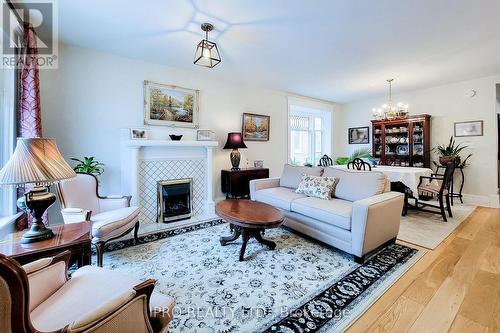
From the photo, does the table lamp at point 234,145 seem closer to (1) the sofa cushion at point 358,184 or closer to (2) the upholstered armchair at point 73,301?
(1) the sofa cushion at point 358,184

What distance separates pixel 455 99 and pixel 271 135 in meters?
4.03

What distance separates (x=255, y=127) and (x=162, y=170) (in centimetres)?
225

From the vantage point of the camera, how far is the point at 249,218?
238 centimetres

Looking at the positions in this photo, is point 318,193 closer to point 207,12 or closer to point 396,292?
point 396,292

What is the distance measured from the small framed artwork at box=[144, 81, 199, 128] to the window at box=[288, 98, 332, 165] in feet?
10.2

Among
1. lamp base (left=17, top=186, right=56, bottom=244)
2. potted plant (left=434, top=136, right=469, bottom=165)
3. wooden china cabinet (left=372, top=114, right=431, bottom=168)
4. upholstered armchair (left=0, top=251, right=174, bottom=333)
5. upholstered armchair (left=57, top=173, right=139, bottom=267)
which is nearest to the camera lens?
upholstered armchair (left=0, top=251, right=174, bottom=333)

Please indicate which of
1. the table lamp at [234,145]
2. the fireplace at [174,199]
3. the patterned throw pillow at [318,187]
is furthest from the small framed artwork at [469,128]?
the fireplace at [174,199]

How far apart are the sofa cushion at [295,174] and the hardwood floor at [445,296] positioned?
173 cm

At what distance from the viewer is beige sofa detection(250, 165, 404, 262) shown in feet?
7.49

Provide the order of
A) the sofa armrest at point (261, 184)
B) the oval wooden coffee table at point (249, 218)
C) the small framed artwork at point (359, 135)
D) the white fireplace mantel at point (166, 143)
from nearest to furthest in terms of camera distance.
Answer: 1. the oval wooden coffee table at point (249, 218)
2. the white fireplace mantel at point (166, 143)
3. the sofa armrest at point (261, 184)
4. the small framed artwork at point (359, 135)

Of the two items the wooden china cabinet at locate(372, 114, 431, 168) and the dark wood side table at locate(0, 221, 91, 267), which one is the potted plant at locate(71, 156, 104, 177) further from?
the wooden china cabinet at locate(372, 114, 431, 168)

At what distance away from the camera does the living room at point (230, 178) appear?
1539 millimetres

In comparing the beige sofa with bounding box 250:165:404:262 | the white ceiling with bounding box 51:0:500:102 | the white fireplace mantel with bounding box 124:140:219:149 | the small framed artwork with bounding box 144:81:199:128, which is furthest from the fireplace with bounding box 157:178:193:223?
the white ceiling with bounding box 51:0:500:102

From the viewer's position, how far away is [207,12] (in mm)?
2309
